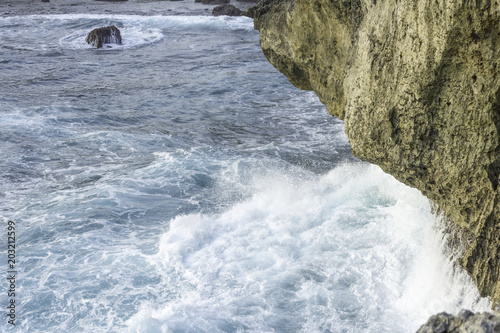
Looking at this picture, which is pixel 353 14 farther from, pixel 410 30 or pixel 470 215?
pixel 470 215

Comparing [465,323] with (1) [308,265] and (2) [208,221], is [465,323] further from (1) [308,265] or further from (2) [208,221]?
(2) [208,221]

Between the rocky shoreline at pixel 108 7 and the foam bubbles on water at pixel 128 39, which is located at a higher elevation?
the rocky shoreline at pixel 108 7

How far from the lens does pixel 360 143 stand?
5859 mm

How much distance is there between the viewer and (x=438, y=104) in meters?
4.95

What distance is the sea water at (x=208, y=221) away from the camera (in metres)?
7.16

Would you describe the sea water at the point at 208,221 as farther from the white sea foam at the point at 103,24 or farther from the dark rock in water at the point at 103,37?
the white sea foam at the point at 103,24

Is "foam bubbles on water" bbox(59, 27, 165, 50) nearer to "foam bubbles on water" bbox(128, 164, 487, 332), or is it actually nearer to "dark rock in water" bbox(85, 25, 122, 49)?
"dark rock in water" bbox(85, 25, 122, 49)

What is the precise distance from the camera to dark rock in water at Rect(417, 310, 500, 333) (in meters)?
2.64

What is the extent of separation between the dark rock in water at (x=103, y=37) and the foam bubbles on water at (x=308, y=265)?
20044 mm

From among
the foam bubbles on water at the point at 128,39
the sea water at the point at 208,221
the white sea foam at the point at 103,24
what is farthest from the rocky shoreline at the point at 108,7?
the sea water at the point at 208,221

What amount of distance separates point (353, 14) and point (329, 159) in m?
6.09

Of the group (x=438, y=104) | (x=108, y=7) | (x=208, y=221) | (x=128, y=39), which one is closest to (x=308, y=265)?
(x=208, y=221)

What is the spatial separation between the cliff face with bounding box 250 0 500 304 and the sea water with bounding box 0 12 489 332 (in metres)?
1.52

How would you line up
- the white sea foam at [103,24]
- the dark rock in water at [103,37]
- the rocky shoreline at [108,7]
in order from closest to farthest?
the dark rock in water at [103,37], the white sea foam at [103,24], the rocky shoreline at [108,7]
